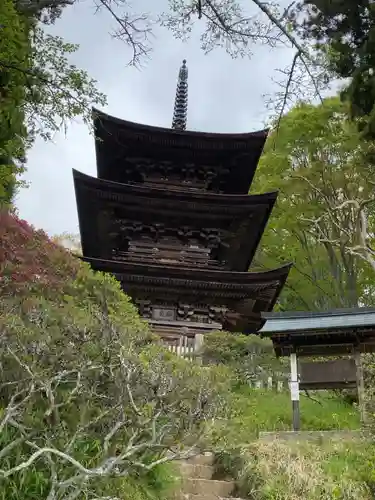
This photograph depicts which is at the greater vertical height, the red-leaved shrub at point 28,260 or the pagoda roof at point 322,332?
the red-leaved shrub at point 28,260

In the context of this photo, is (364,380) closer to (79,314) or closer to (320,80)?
(79,314)

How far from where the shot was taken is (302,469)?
6406 mm

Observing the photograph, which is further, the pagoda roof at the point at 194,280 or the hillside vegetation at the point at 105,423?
the pagoda roof at the point at 194,280

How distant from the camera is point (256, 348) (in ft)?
39.9

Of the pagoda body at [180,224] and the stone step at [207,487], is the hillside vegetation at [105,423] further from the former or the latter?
the pagoda body at [180,224]

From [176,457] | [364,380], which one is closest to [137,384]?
[176,457]

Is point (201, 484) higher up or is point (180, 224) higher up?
point (180, 224)

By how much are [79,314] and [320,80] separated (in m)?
4.20

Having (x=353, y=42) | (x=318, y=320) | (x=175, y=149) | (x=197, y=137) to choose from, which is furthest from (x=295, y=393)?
(x=175, y=149)

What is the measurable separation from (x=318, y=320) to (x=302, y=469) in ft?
13.0

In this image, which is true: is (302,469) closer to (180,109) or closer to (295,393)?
(295,393)

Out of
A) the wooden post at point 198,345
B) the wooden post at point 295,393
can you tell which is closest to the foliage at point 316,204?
the wooden post at point 198,345

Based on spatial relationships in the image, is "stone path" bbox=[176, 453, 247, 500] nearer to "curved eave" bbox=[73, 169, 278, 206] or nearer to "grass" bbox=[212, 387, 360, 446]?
"grass" bbox=[212, 387, 360, 446]

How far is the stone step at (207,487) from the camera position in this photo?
628 centimetres
